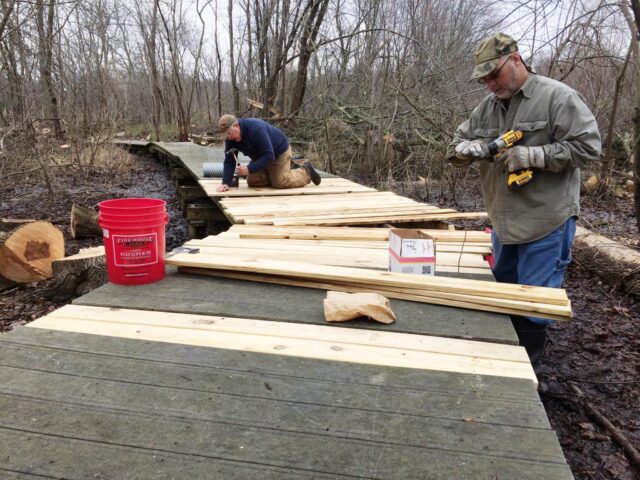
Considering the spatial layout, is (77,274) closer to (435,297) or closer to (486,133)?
(435,297)

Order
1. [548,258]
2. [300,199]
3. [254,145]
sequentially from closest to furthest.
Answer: [548,258] < [300,199] < [254,145]

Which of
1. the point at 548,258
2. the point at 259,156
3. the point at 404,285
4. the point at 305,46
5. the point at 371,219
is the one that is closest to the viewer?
the point at 404,285

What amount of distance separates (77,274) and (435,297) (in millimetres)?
3202

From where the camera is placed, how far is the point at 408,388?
5.32ft

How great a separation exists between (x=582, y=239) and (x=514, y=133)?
3020 millimetres

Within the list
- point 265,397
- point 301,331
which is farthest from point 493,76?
point 265,397

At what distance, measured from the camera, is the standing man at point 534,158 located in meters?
2.67

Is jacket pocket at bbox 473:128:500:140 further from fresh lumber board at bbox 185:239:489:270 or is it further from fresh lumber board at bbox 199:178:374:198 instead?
fresh lumber board at bbox 199:178:374:198

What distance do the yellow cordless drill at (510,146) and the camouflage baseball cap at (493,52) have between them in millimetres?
373

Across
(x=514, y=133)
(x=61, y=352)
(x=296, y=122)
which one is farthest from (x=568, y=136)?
(x=296, y=122)

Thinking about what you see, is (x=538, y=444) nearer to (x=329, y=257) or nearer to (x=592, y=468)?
(x=592, y=468)

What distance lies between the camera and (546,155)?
2.67 m

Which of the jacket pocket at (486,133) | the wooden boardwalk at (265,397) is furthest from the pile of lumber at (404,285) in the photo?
the jacket pocket at (486,133)

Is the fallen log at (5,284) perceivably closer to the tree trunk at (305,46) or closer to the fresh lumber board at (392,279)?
the fresh lumber board at (392,279)
